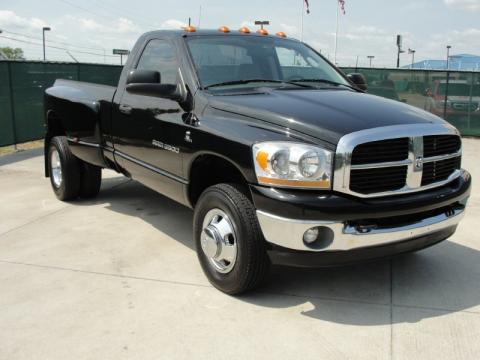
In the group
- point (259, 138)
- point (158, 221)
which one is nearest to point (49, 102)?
point (158, 221)

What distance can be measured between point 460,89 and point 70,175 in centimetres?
1107

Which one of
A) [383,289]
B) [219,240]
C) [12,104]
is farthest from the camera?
[12,104]

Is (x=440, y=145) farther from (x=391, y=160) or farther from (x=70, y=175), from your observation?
(x=70, y=175)

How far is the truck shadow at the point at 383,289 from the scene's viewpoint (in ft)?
11.8

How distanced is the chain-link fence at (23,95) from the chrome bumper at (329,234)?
28.4 ft

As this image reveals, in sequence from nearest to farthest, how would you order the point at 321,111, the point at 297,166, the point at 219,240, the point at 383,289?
the point at 297,166 < the point at 321,111 < the point at 219,240 < the point at 383,289

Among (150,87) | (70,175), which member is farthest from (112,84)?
(150,87)

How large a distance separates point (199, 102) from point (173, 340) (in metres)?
1.80

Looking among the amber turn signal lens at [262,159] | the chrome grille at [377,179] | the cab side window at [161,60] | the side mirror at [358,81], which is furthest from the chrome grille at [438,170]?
the cab side window at [161,60]

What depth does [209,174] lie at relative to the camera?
13.9 ft

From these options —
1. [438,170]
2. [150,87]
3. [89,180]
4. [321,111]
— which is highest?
[150,87]

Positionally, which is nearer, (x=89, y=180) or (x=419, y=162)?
(x=419, y=162)

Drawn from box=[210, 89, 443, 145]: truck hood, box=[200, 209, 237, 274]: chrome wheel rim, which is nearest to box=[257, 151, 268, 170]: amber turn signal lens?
box=[210, 89, 443, 145]: truck hood

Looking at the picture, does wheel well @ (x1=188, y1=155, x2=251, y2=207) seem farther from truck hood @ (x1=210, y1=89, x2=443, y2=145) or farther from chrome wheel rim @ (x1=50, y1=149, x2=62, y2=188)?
chrome wheel rim @ (x1=50, y1=149, x2=62, y2=188)
